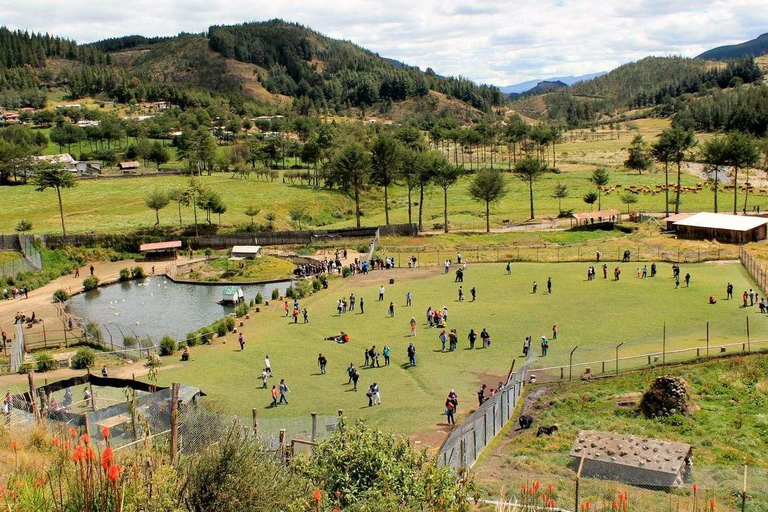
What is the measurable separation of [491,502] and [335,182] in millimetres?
89605

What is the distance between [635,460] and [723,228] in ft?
161

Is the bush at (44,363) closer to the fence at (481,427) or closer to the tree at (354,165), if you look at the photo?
the fence at (481,427)

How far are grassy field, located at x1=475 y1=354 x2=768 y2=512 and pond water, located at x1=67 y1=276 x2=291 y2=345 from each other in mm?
25280

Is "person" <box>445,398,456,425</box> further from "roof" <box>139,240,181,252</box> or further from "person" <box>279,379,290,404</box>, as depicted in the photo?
"roof" <box>139,240,181,252</box>

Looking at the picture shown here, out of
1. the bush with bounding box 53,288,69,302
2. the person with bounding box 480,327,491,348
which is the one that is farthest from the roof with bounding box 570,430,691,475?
the bush with bounding box 53,288,69,302

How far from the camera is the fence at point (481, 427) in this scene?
20.9m

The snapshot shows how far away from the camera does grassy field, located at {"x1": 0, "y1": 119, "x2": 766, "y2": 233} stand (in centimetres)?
8238

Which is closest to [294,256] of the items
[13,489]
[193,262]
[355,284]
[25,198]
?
[193,262]

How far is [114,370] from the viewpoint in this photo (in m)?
36.6

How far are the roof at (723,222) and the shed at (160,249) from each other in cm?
4755

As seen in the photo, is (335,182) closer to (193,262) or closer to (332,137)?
(332,137)

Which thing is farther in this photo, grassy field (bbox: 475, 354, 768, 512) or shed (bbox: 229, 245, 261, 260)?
shed (bbox: 229, 245, 261, 260)

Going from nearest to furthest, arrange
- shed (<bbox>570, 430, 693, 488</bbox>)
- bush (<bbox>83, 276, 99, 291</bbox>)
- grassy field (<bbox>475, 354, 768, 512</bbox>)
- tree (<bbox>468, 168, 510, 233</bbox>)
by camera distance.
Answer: grassy field (<bbox>475, 354, 768, 512</bbox>), shed (<bbox>570, 430, 693, 488</bbox>), bush (<bbox>83, 276, 99, 291</bbox>), tree (<bbox>468, 168, 510, 233</bbox>)

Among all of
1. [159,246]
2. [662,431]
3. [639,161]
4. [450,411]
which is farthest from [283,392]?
[639,161]
